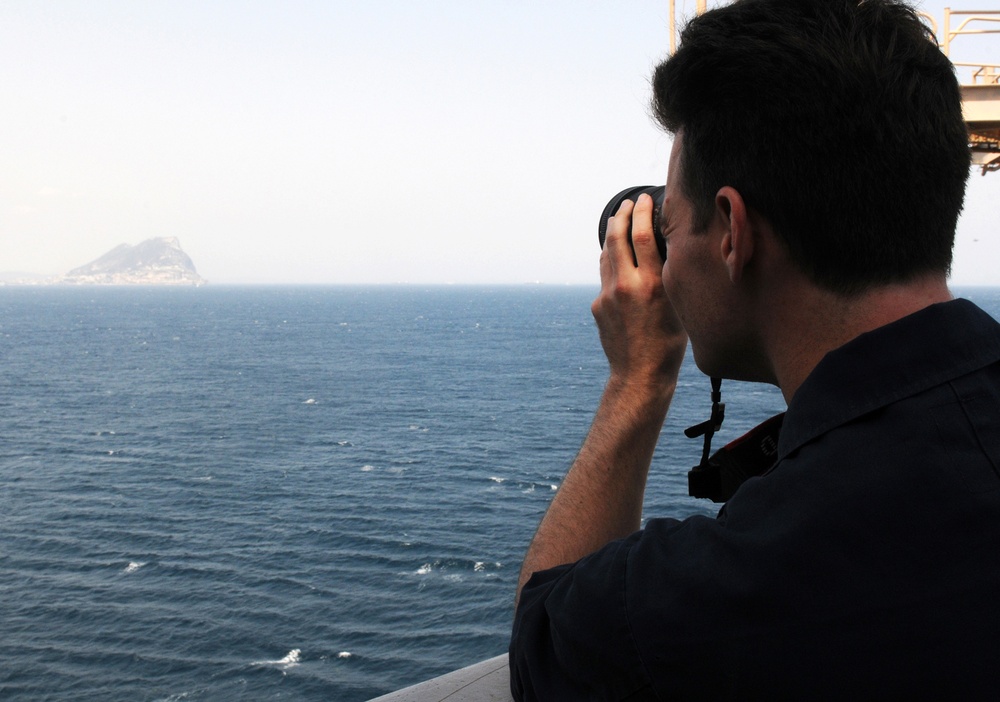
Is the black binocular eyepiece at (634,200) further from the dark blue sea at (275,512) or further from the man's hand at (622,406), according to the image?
the dark blue sea at (275,512)

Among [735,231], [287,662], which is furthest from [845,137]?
[287,662]

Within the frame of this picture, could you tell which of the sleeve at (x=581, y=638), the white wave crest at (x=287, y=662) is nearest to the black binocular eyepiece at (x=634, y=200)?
the sleeve at (x=581, y=638)

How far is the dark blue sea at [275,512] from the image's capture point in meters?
28.9

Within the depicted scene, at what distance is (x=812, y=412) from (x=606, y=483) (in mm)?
457

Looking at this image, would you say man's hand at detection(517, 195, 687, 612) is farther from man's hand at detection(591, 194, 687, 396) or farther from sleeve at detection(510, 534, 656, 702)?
sleeve at detection(510, 534, 656, 702)

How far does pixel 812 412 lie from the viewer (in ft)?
2.96

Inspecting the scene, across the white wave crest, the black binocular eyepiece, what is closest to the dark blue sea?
the white wave crest

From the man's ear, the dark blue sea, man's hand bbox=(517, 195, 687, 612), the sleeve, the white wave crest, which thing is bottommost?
the white wave crest

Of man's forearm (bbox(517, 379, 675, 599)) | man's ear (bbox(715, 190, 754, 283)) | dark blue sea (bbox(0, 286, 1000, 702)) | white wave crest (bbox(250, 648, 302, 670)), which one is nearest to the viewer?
man's ear (bbox(715, 190, 754, 283))

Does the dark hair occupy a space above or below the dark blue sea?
above

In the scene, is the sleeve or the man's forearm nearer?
the sleeve

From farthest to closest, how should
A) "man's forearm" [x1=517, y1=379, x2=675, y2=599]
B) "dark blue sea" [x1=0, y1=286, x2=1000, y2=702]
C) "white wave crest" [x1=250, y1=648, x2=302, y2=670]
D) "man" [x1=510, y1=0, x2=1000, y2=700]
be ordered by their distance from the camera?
"dark blue sea" [x1=0, y1=286, x2=1000, y2=702]
"white wave crest" [x1=250, y1=648, x2=302, y2=670]
"man's forearm" [x1=517, y1=379, x2=675, y2=599]
"man" [x1=510, y1=0, x2=1000, y2=700]

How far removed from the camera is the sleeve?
909 mm

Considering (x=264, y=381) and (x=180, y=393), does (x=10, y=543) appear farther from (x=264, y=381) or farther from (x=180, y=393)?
(x=264, y=381)
